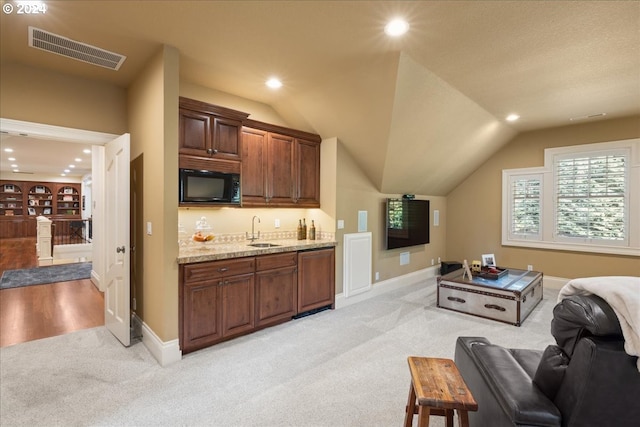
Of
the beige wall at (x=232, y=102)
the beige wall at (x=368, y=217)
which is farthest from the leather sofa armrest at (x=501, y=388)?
the beige wall at (x=232, y=102)

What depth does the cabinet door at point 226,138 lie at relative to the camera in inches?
127

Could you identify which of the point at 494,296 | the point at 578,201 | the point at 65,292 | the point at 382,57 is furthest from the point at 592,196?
the point at 65,292

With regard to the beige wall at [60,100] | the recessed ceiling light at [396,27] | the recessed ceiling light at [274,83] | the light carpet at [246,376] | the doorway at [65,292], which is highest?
the recessed ceiling light at [274,83]

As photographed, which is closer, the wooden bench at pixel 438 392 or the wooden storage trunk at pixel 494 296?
the wooden bench at pixel 438 392

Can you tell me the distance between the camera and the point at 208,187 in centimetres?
319

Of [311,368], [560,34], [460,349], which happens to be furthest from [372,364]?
[560,34]

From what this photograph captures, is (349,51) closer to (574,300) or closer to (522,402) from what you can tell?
(574,300)

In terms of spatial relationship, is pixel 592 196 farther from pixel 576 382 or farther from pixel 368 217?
pixel 576 382

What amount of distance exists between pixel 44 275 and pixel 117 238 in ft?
14.7

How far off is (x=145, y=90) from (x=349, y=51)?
2.06 m

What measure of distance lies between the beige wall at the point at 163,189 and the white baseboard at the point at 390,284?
2.29 metres

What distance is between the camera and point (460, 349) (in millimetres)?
1859

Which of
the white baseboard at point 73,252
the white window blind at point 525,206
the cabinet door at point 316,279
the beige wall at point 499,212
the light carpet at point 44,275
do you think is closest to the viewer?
the cabinet door at point 316,279

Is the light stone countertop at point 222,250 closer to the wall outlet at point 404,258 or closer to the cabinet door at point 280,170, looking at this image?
the cabinet door at point 280,170
